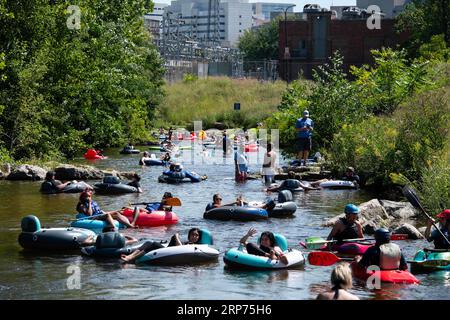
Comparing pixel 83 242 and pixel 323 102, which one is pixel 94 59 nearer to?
pixel 323 102

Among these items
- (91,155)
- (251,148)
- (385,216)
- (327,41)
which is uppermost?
(327,41)

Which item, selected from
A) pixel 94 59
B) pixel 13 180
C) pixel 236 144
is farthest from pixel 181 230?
pixel 236 144

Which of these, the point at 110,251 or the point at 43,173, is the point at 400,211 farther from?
the point at 43,173

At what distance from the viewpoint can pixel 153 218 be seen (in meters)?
23.6

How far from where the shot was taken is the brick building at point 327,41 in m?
87.7

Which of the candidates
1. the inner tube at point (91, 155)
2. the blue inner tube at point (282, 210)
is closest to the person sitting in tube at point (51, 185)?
the blue inner tube at point (282, 210)

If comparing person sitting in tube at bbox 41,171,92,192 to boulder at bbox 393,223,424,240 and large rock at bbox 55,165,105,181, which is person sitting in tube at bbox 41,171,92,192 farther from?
boulder at bbox 393,223,424,240

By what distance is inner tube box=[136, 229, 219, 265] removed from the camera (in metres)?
18.6

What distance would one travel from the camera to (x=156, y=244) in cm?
1900

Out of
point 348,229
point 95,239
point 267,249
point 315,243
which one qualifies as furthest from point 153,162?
point 267,249

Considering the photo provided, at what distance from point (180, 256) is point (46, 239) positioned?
3.27m

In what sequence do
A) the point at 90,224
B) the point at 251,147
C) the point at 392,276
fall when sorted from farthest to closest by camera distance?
the point at 251,147 → the point at 90,224 → the point at 392,276

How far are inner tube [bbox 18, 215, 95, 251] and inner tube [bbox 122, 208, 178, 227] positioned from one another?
348 cm
